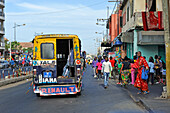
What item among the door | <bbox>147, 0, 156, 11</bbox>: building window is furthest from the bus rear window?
<bbox>147, 0, 156, 11</bbox>: building window

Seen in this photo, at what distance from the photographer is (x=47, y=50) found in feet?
36.8

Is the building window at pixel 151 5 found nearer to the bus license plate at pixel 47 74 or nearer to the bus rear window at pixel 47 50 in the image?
the bus rear window at pixel 47 50

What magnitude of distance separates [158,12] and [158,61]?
5.11 m

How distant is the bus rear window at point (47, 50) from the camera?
11164 mm

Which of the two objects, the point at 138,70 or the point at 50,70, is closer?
the point at 50,70

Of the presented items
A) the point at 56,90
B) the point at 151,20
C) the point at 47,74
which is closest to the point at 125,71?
the point at 56,90

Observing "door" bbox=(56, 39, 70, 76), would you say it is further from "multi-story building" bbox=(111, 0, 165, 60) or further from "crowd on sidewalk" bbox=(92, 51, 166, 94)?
"multi-story building" bbox=(111, 0, 165, 60)

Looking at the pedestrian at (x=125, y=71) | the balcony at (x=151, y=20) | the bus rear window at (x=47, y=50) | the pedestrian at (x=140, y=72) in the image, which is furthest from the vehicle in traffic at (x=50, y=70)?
the balcony at (x=151, y=20)

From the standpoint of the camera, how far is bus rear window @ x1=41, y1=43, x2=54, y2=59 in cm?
1116

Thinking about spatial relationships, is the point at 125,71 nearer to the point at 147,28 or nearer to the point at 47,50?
the point at 47,50

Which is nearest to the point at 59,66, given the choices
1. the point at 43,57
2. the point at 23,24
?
the point at 43,57

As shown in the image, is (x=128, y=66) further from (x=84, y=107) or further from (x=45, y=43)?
(x=84, y=107)

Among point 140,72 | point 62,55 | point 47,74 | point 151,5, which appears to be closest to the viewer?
point 47,74

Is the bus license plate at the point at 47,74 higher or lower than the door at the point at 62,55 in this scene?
lower
